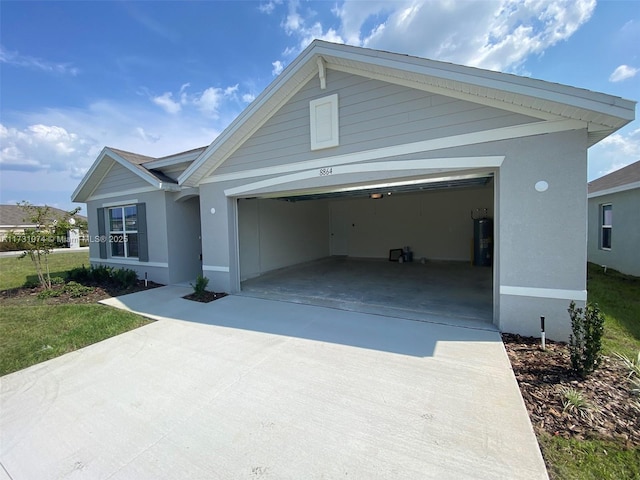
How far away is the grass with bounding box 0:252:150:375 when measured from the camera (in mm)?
4332

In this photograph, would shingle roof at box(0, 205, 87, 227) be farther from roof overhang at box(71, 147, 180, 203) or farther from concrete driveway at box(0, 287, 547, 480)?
concrete driveway at box(0, 287, 547, 480)

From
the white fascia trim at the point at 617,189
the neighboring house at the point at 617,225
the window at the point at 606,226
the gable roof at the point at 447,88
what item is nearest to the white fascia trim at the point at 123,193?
the gable roof at the point at 447,88

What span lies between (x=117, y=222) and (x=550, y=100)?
492 inches

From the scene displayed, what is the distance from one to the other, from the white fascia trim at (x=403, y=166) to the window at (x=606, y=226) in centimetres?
996

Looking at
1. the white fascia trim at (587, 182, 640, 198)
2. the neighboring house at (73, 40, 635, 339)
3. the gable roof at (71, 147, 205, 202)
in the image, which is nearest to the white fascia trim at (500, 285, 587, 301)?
the neighboring house at (73, 40, 635, 339)

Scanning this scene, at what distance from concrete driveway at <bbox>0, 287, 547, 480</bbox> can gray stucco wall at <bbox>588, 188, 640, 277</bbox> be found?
27.9ft

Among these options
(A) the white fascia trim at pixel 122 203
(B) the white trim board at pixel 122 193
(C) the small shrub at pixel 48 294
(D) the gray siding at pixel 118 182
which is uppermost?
(D) the gray siding at pixel 118 182

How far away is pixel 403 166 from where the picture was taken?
5.12 meters

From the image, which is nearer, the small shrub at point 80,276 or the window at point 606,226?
the small shrub at point 80,276

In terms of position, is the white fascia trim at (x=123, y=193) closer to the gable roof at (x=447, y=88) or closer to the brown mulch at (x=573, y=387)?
the gable roof at (x=447, y=88)

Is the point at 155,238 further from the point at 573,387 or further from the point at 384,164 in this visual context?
the point at 573,387

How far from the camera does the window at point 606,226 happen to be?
34.0 ft

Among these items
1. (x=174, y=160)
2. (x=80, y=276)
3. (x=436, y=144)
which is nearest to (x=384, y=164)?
(x=436, y=144)

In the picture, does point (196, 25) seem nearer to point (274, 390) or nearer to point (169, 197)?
point (169, 197)
